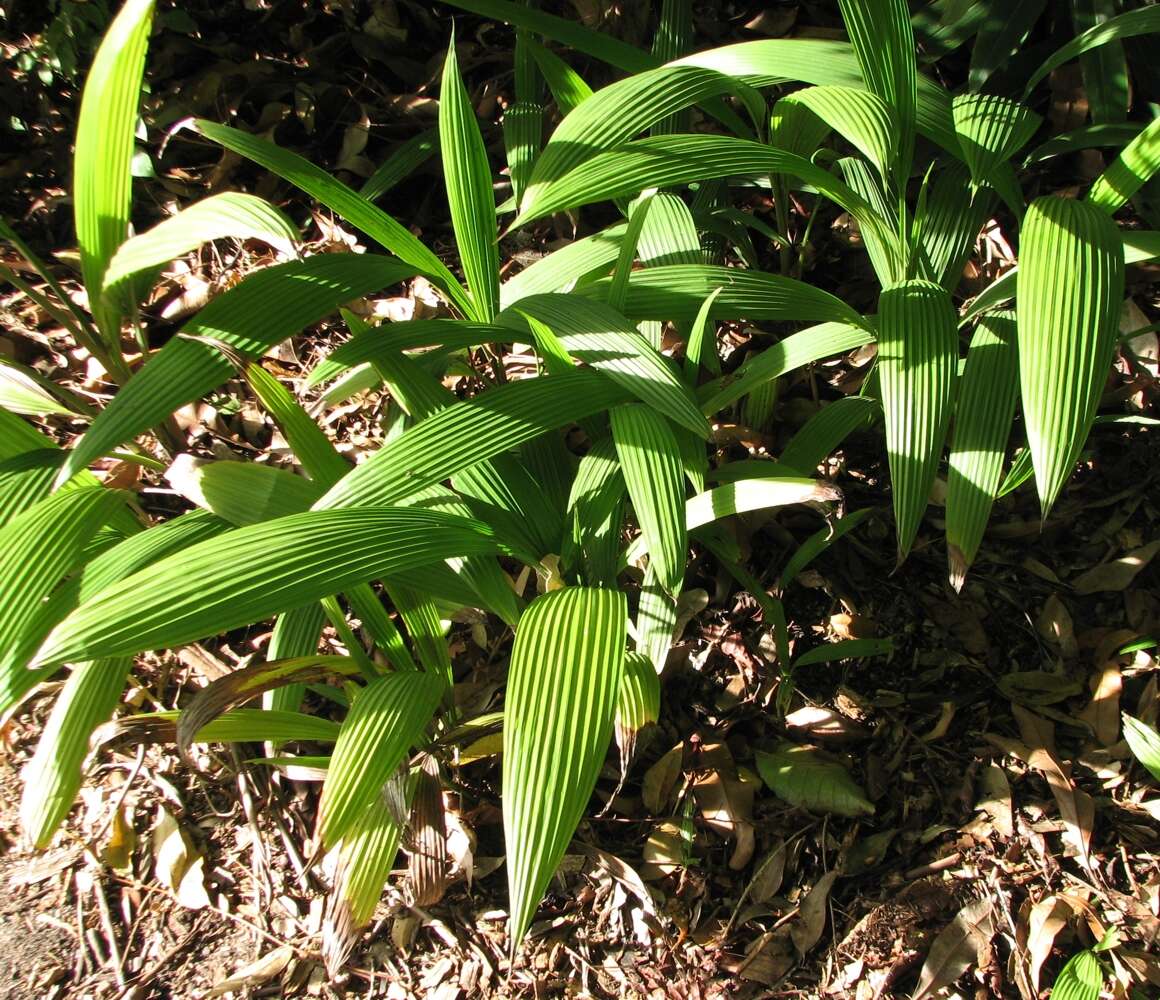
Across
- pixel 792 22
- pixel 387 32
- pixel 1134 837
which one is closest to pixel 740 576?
pixel 1134 837

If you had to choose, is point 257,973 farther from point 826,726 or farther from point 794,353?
point 794,353

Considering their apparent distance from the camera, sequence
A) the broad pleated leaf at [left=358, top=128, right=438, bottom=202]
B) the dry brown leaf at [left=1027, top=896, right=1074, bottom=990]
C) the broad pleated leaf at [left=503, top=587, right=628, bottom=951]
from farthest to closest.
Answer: the broad pleated leaf at [left=358, top=128, right=438, bottom=202] < the dry brown leaf at [left=1027, top=896, right=1074, bottom=990] < the broad pleated leaf at [left=503, top=587, right=628, bottom=951]

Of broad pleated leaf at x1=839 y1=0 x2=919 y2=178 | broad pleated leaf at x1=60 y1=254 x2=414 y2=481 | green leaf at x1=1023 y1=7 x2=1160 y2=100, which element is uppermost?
broad pleated leaf at x1=839 y1=0 x2=919 y2=178

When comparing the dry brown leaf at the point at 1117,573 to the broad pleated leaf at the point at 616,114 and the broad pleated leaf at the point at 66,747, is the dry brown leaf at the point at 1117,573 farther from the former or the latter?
the broad pleated leaf at the point at 66,747

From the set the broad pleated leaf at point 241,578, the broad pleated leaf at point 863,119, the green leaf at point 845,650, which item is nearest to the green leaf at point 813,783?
the green leaf at point 845,650

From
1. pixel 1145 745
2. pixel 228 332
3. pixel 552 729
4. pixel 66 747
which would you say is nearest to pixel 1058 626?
pixel 1145 745

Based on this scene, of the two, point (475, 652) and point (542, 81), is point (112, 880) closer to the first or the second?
point (475, 652)

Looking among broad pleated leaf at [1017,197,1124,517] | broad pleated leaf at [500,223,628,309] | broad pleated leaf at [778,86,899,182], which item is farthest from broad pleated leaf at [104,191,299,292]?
broad pleated leaf at [1017,197,1124,517]

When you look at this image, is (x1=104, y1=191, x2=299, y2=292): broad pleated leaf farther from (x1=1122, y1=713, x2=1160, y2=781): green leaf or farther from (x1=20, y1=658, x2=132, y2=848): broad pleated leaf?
(x1=1122, y1=713, x2=1160, y2=781): green leaf
